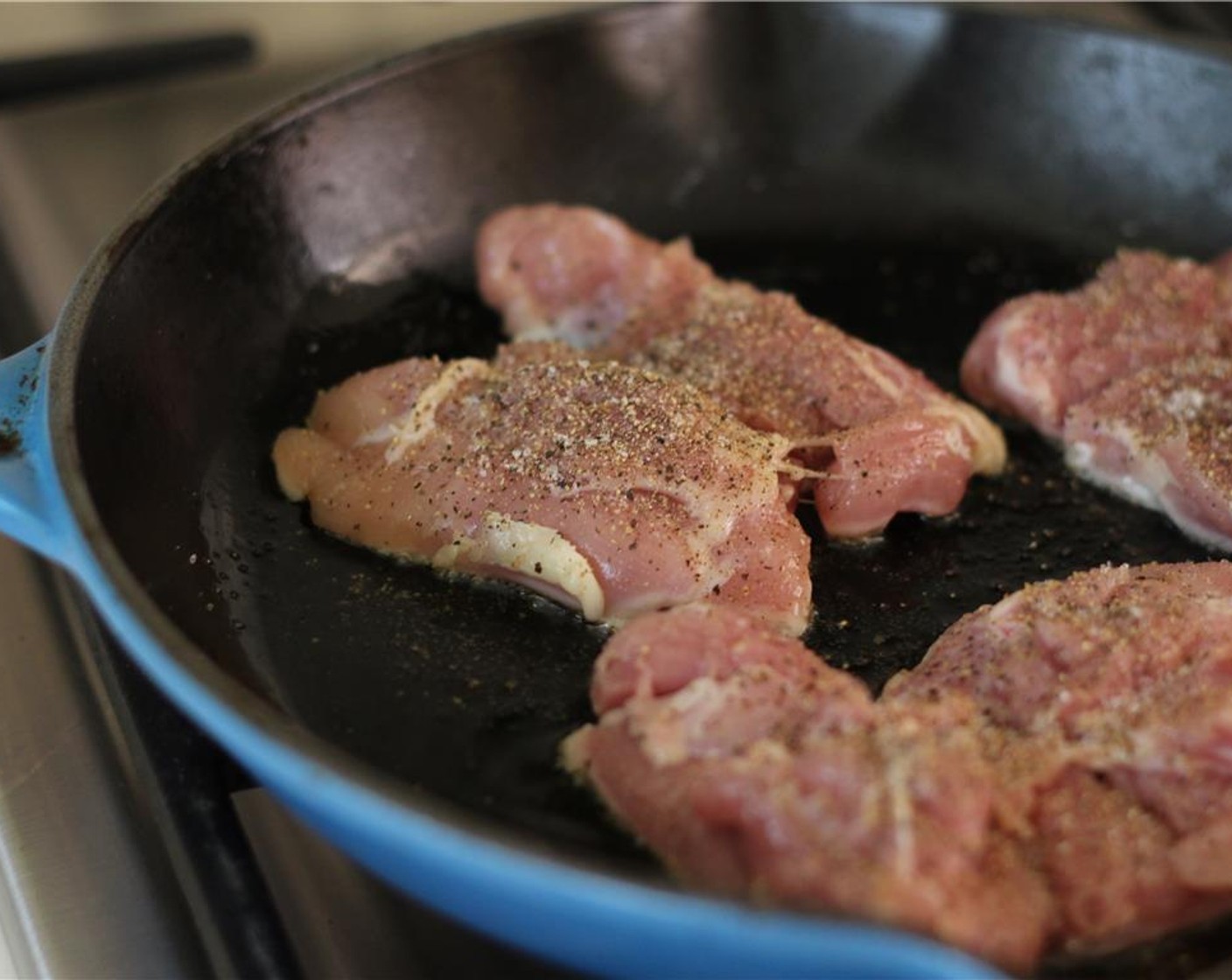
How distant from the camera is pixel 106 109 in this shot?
9.87 feet

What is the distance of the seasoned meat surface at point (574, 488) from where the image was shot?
5.85 feet

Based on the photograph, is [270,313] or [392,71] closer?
[270,313]

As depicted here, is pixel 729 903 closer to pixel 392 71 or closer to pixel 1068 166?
pixel 392 71

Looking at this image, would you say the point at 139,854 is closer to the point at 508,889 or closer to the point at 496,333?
the point at 508,889

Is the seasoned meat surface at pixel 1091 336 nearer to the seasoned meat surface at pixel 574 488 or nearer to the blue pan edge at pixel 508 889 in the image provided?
the seasoned meat surface at pixel 574 488

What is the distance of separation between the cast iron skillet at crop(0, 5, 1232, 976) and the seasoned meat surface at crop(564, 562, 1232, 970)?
97 mm

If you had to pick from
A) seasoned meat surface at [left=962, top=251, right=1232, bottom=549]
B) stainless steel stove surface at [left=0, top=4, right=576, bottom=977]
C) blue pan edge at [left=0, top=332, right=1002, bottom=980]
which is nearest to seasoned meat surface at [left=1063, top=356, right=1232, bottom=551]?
seasoned meat surface at [left=962, top=251, right=1232, bottom=549]

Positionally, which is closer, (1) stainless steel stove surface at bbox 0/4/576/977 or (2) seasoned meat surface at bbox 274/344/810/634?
(1) stainless steel stove surface at bbox 0/4/576/977

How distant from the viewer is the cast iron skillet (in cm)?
123

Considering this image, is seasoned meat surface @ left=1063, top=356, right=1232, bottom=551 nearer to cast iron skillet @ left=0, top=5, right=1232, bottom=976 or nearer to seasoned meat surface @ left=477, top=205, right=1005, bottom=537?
cast iron skillet @ left=0, top=5, right=1232, bottom=976

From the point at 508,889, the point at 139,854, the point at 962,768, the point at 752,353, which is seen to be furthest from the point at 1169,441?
the point at 139,854

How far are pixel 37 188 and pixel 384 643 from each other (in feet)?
5.33

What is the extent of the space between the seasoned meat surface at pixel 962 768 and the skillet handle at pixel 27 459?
64 centimetres

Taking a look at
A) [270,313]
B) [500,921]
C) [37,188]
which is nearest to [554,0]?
[37,188]
